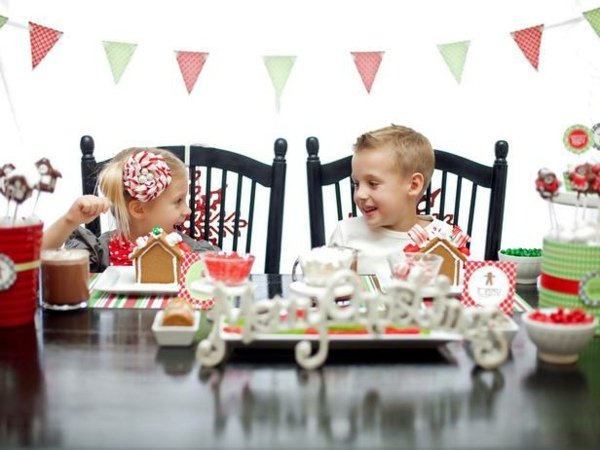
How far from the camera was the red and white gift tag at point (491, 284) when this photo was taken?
57.8 inches

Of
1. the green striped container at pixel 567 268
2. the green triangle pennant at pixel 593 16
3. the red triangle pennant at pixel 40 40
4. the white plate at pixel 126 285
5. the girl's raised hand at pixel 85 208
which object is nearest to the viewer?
the green striped container at pixel 567 268

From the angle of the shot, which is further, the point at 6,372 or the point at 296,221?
the point at 296,221

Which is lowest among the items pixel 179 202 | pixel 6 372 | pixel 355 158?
pixel 6 372

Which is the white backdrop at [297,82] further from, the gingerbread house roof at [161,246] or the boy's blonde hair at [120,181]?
the gingerbread house roof at [161,246]

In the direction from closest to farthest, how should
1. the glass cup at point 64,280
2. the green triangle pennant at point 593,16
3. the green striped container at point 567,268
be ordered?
the green striped container at point 567,268 < the glass cup at point 64,280 < the green triangle pennant at point 593,16

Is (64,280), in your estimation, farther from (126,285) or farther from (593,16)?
(593,16)

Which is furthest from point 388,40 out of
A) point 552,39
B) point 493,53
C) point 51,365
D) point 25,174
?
point 51,365

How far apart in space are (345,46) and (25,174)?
187 centimetres

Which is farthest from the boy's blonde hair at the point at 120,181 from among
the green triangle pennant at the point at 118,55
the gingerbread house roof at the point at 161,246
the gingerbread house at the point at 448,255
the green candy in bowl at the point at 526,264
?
the green candy in bowl at the point at 526,264

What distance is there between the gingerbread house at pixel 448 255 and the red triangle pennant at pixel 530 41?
3.85ft

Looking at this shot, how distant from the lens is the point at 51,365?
117 centimetres

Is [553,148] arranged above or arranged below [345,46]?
below

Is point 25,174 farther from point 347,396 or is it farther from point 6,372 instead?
point 347,396

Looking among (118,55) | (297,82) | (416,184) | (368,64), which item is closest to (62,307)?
(416,184)
